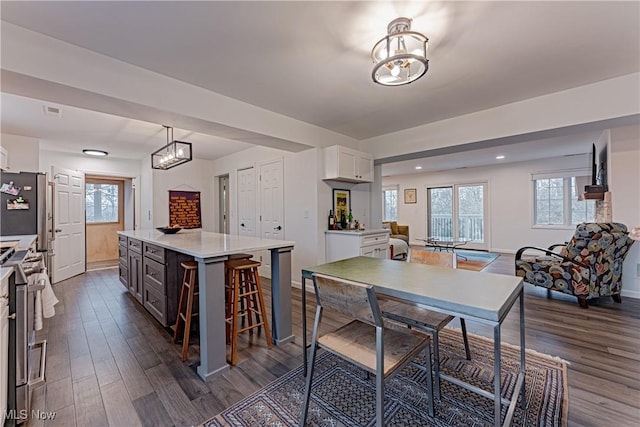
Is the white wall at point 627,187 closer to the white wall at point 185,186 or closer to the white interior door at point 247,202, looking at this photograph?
the white interior door at point 247,202

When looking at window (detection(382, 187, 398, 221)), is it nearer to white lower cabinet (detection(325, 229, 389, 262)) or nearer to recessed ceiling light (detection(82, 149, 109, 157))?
white lower cabinet (detection(325, 229, 389, 262))

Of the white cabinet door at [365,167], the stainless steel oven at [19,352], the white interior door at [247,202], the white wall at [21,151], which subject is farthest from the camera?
the white interior door at [247,202]

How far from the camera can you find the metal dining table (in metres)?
1.20

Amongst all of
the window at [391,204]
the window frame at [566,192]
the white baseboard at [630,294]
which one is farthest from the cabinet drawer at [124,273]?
the window frame at [566,192]

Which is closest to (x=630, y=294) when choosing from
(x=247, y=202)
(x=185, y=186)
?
(x=247, y=202)

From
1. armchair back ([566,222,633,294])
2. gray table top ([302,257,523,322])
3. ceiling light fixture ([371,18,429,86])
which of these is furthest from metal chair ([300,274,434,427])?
armchair back ([566,222,633,294])

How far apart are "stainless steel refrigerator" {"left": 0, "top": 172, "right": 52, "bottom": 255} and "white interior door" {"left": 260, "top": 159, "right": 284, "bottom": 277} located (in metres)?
2.99

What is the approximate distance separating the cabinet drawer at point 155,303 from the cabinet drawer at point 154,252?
34cm

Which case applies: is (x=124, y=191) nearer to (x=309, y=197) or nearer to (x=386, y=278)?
(x=309, y=197)

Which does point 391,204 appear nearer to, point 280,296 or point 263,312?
point 280,296

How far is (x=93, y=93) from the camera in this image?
2.09 metres

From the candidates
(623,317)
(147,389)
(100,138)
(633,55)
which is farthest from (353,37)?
(100,138)

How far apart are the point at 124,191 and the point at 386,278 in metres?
7.57

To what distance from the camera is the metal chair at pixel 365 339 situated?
1.27 m
